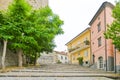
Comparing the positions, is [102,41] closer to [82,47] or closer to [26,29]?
[26,29]

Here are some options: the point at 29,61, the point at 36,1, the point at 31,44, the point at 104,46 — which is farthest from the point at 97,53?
the point at 36,1

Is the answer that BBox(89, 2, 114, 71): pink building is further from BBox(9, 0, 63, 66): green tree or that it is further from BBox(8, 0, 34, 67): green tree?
BBox(8, 0, 34, 67): green tree

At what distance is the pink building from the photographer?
31.8m

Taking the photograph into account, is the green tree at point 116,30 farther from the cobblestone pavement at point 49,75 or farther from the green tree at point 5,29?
the green tree at point 5,29

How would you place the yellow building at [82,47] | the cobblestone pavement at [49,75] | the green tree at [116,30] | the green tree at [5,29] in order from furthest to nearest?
1. the yellow building at [82,47]
2. the green tree at [5,29]
3. the green tree at [116,30]
4. the cobblestone pavement at [49,75]

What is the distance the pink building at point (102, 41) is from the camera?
3181cm

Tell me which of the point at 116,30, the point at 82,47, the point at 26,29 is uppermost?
the point at 26,29

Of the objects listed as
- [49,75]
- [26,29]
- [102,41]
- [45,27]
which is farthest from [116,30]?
[102,41]

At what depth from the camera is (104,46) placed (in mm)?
32938

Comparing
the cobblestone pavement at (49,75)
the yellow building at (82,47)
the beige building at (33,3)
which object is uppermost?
the beige building at (33,3)

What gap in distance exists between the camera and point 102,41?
1355 inches

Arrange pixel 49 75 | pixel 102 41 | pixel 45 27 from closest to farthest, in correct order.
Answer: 1. pixel 49 75
2. pixel 45 27
3. pixel 102 41

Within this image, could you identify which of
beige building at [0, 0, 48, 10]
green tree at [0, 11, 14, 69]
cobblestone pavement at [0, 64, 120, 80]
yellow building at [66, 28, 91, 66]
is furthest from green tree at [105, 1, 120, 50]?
yellow building at [66, 28, 91, 66]

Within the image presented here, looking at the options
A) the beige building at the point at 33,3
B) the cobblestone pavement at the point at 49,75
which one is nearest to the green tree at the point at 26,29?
the cobblestone pavement at the point at 49,75
